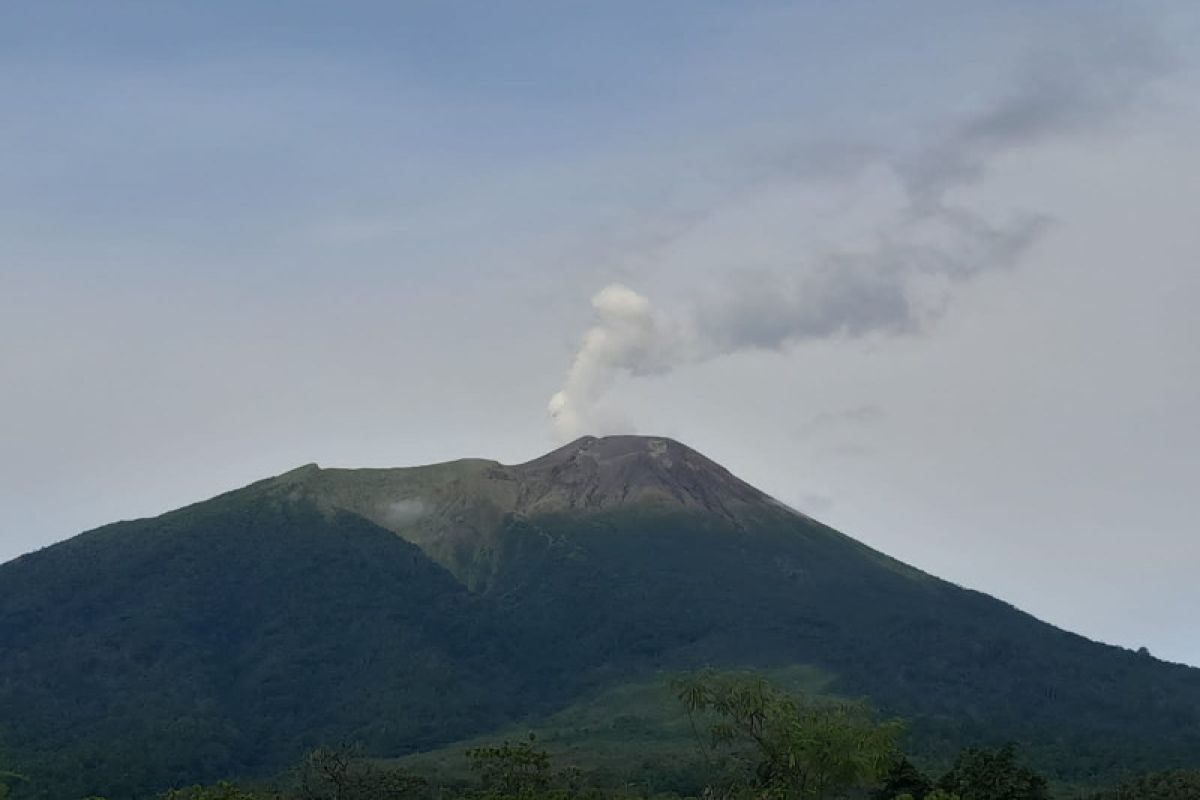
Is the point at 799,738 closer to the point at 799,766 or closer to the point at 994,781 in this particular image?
the point at 799,766

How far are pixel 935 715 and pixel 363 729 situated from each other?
238ft

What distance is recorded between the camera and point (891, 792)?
88562mm

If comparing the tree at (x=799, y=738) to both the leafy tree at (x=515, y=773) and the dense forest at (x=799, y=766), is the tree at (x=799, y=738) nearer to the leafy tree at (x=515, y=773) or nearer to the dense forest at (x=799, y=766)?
the dense forest at (x=799, y=766)

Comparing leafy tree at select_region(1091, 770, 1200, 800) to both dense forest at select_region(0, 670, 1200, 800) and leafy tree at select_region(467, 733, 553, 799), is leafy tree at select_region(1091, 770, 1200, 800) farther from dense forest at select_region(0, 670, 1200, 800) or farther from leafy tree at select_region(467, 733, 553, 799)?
leafy tree at select_region(467, 733, 553, 799)

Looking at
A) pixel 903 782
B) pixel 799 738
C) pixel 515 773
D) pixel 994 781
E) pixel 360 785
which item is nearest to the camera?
pixel 799 738

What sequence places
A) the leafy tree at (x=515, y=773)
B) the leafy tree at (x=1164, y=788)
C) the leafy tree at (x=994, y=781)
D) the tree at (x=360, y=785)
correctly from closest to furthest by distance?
the leafy tree at (x=515, y=773) → the leafy tree at (x=994, y=781) → the leafy tree at (x=1164, y=788) → the tree at (x=360, y=785)

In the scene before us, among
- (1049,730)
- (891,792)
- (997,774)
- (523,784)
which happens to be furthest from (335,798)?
(1049,730)

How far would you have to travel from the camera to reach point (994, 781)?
83.4 meters

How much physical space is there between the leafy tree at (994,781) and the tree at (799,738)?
14675 mm

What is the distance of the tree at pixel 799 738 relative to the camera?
66.8 m

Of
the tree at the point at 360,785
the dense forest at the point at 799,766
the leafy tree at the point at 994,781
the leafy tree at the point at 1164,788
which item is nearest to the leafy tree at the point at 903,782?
the dense forest at the point at 799,766

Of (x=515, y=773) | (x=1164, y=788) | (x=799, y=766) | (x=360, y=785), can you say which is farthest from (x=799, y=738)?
(x=360, y=785)

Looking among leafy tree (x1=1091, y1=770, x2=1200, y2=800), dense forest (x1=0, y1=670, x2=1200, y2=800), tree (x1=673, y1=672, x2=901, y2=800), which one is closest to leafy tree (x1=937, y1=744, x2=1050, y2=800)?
dense forest (x1=0, y1=670, x2=1200, y2=800)

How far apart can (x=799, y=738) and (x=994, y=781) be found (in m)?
21.6
